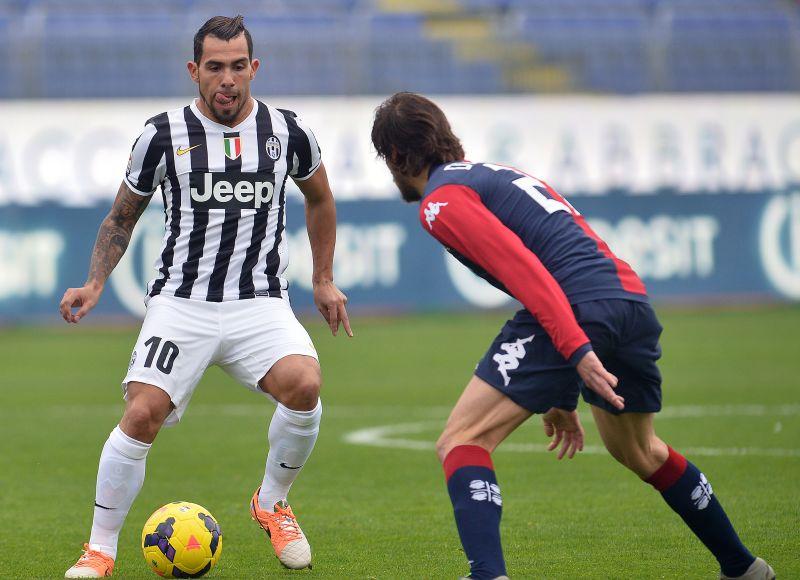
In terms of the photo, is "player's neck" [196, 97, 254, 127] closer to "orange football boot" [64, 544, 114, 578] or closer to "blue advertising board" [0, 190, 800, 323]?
"orange football boot" [64, 544, 114, 578]

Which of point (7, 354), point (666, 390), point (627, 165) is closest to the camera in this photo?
point (666, 390)

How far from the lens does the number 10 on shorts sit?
5.65 metres

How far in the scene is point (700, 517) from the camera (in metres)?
5.16

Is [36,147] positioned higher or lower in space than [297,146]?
lower

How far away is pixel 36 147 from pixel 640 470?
1686 cm

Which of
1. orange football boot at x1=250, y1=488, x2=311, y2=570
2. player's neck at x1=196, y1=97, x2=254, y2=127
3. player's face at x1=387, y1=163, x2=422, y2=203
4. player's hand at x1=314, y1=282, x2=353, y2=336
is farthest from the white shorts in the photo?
player's face at x1=387, y1=163, x2=422, y2=203

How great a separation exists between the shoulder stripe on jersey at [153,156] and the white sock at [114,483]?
1.10m

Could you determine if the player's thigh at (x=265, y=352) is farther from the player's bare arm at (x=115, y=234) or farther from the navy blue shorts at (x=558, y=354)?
the navy blue shorts at (x=558, y=354)

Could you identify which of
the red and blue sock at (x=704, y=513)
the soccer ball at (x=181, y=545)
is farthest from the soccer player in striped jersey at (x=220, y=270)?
the red and blue sock at (x=704, y=513)

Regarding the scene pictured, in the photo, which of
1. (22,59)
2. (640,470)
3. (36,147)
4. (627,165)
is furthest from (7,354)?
(640,470)

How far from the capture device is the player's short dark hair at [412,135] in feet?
16.1

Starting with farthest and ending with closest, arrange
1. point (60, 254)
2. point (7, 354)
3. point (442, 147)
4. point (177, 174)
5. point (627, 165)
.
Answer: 1. point (627, 165)
2. point (60, 254)
3. point (7, 354)
4. point (177, 174)
5. point (442, 147)

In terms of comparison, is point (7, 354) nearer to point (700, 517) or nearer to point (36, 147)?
point (36, 147)

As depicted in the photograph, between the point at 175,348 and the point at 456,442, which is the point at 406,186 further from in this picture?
the point at 175,348
